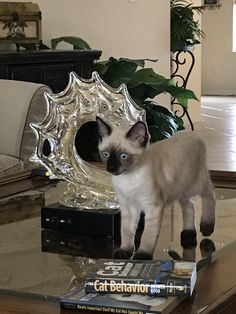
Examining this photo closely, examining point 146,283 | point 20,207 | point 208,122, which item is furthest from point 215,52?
point 146,283

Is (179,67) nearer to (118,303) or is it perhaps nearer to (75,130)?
(75,130)

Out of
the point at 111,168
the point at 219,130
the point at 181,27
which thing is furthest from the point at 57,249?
the point at 219,130

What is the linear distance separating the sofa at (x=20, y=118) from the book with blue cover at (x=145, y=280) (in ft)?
7.27

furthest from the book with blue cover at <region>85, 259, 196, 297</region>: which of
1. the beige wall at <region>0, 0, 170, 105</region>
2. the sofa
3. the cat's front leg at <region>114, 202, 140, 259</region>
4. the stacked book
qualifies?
the beige wall at <region>0, 0, 170, 105</region>

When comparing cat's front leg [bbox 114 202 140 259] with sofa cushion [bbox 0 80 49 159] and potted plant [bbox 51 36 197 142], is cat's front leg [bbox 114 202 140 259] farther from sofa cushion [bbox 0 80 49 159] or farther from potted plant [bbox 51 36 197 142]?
potted plant [bbox 51 36 197 142]

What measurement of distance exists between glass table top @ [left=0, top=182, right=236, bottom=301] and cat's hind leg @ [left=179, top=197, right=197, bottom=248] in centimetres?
2

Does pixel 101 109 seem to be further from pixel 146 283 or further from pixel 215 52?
pixel 215 52

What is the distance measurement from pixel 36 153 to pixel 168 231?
→ 0.44 m

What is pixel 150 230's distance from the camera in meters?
1.52

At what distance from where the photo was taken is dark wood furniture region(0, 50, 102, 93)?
Result: 4027 mm

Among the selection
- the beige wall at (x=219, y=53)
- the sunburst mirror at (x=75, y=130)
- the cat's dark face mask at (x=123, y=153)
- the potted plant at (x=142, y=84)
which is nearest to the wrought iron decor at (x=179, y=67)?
the potted plant at (x=142, y=84)

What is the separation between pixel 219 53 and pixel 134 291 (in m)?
10.1

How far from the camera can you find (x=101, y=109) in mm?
1908

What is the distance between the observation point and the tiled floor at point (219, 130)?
18.8 feet
